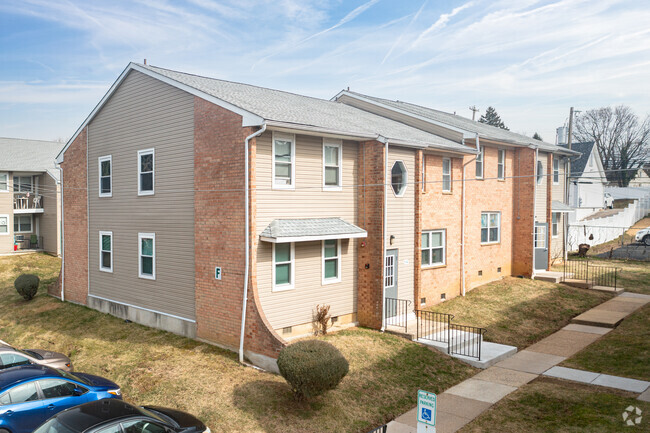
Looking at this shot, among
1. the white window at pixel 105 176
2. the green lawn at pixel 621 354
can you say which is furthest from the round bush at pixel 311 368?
the white window at pixel 105 176

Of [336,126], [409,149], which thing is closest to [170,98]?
[336,126]

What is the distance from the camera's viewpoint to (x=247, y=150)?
46.4 ft

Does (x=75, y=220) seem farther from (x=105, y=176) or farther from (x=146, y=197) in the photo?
(x=146, y=197)

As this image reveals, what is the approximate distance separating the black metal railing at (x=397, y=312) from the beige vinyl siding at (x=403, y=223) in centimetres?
39

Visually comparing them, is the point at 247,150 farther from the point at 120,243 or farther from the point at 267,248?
the point at 120,243

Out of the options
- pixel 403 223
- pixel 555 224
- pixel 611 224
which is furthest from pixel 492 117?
pixel 403 223

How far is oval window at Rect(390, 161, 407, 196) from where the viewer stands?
18.3 meters

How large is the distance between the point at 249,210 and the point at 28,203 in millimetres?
29563

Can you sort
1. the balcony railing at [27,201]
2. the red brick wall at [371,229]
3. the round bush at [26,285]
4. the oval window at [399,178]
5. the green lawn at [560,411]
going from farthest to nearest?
1. the balcony railing at [27,201]
2. the round bush at [26,285]
3. the oval window at [399,178]
4. the red brick wall at [371,229]
5. the green lawn at [560,411]

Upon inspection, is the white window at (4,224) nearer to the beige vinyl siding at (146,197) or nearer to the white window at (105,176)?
the beige vinyl siding at (146,197)

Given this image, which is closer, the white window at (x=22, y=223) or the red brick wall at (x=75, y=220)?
the red brick wall at (x=75, y=220)

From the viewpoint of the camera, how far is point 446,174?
2109 cm

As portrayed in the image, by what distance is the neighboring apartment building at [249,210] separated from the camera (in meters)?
14.6

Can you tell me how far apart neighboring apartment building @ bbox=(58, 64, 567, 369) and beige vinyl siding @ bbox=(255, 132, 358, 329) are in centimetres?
5
